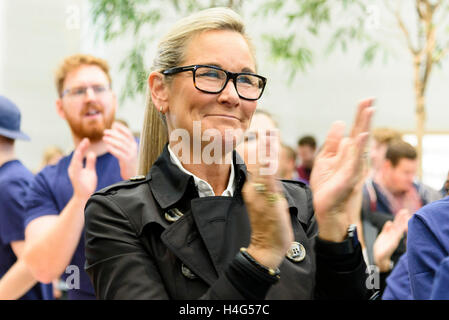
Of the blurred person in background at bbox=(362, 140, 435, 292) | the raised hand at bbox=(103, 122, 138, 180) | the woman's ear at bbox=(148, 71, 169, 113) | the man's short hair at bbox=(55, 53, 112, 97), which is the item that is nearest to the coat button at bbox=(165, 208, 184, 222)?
the woman's ear at bbox=(148, 71, 169, 113)

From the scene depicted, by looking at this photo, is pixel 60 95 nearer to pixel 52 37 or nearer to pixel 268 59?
pixel 268 59

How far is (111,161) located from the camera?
2.23 m

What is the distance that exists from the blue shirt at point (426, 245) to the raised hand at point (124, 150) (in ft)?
3.00

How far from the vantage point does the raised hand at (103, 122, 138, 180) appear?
75.0 inches

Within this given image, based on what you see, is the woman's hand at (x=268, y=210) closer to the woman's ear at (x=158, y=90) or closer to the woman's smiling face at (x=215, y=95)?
the woman's smiling face at (x=215, y=95)

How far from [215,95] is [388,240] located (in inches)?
74.0

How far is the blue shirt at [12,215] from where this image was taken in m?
2.38

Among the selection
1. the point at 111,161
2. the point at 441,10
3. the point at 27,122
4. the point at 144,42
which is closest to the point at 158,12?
the point at 144,42

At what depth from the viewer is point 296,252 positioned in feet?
3.68

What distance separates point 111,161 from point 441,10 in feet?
16.2

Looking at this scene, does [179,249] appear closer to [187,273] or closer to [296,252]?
[187,273]

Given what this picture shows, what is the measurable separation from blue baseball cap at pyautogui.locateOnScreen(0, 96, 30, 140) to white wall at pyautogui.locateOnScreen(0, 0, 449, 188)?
16.9 feet

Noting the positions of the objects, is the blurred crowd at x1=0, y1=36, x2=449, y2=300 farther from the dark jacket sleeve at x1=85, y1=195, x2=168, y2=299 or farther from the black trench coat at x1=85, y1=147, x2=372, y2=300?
the dark jacket sleeve at x1=85, y1=195, x2=168, y2=299

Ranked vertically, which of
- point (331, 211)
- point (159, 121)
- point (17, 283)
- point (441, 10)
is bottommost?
point (17, 283)
